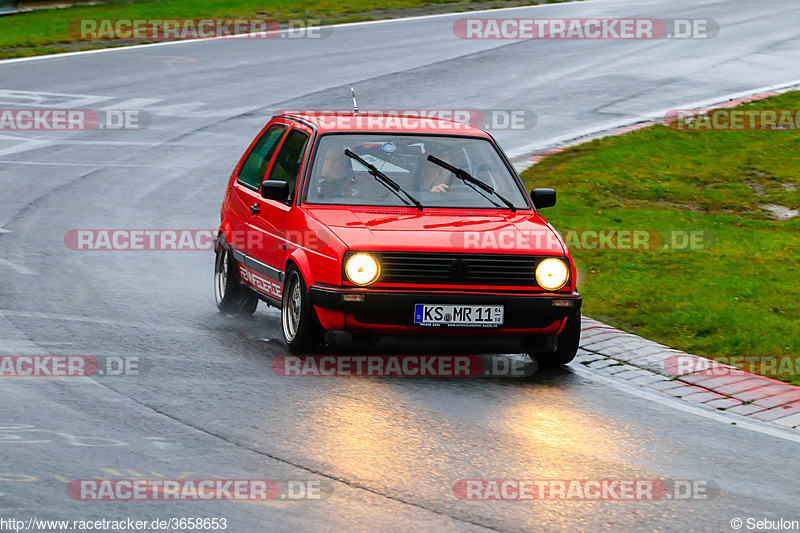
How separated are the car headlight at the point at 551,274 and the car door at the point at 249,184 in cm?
263

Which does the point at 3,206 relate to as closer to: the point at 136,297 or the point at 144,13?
the point at 136,297

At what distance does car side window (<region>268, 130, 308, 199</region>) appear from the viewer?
930 cm

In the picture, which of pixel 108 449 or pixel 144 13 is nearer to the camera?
pixel 108 449

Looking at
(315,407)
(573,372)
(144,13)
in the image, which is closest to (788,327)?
(573,372)

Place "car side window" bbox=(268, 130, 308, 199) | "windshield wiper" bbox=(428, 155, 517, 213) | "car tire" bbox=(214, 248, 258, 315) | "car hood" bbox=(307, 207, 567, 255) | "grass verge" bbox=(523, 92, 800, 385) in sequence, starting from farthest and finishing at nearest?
"car tire" bbox=(214, 248, 258, 315) < "grass verge" bbox=(523, 92, 800, 385) < "car side window" bbox=(268, 130, 308, 199) < "windshield wiper" bbox=(428, 155, 517, 213) < "car hood" bbox=(307, 207, 567, 255)

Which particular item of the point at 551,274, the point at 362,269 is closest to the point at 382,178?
the point at 362,269

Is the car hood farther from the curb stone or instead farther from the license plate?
the curb stone

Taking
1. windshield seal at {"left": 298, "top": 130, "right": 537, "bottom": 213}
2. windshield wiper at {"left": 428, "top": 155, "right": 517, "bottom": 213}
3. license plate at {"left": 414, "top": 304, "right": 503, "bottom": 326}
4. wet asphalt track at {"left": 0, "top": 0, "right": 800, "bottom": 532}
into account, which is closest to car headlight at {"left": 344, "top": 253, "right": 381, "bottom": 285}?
license plate at {"left": 414, "top": 304, "right": 503, "bottom": 326}

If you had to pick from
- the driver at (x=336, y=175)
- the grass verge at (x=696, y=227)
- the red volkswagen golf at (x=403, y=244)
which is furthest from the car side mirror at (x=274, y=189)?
the grass verge at (x=696, y=227)

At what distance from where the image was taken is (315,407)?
7242mm

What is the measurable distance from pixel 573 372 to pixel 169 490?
3763mm

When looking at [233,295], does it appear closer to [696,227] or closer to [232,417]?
[232,417]

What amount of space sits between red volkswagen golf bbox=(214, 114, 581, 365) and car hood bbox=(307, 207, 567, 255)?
0.01 metres

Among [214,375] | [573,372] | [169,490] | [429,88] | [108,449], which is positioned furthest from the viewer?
[429,88]
